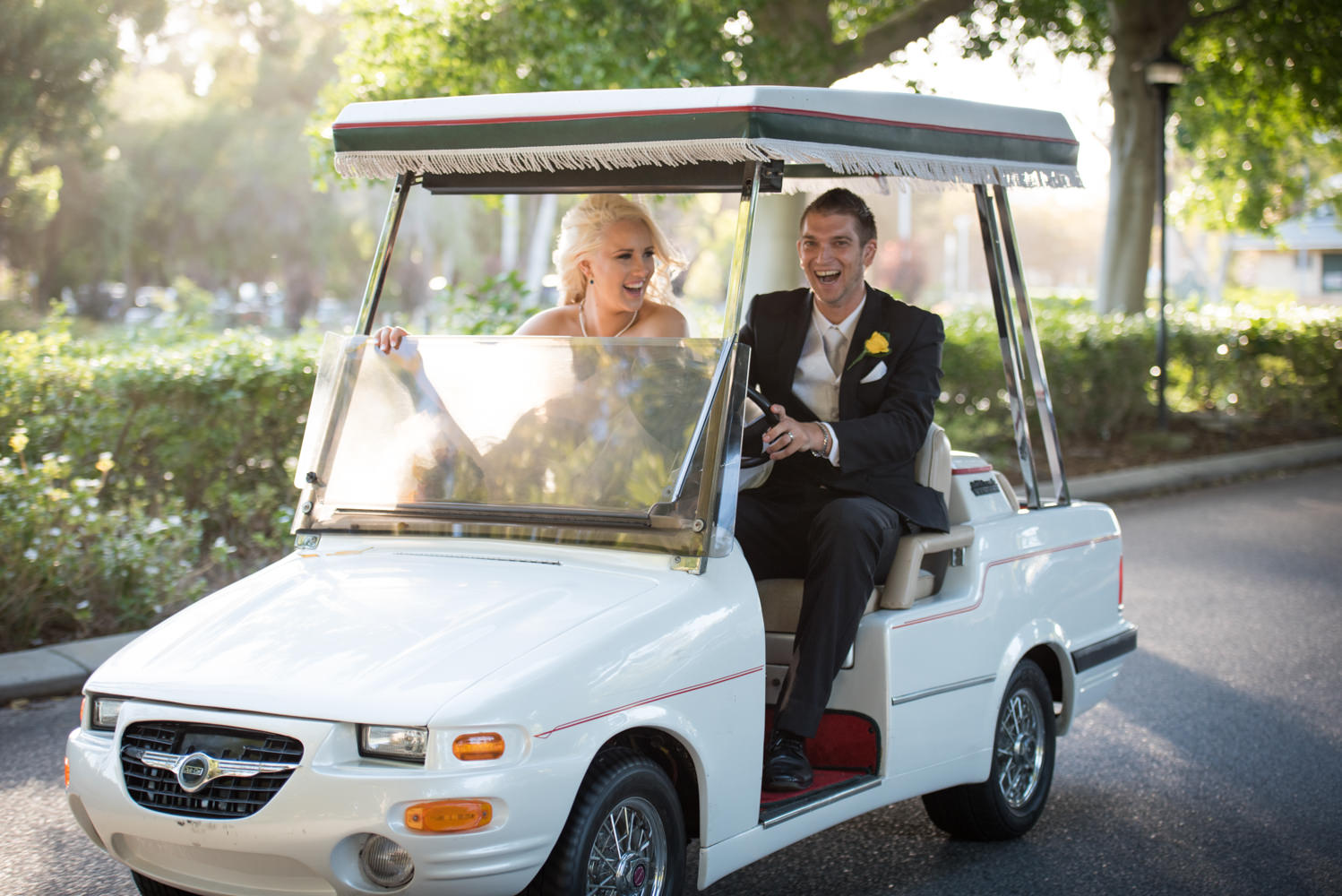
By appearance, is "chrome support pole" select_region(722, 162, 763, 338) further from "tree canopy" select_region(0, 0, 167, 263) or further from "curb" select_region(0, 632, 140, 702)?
"tree canopy" select_region(0, 0, 167, 263)

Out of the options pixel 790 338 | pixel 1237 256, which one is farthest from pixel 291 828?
pixel 1237 256

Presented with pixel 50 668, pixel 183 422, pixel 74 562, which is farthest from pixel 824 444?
pixel 183 422

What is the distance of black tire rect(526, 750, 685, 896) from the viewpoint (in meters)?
2.94

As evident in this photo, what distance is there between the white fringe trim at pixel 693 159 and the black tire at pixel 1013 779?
1.59m

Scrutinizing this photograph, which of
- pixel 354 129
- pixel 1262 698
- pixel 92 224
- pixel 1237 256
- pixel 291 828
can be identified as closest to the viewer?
pixel 291 828

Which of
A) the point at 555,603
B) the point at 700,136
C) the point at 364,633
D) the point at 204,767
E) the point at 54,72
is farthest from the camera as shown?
the point at 54,72

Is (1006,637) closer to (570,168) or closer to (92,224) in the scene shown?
(570,168)

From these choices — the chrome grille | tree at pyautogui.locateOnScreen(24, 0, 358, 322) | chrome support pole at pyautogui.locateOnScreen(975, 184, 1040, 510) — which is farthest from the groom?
tree at pyautogui.locateOnScreen(24, 0, 358, 322)

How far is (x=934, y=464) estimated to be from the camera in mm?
4414

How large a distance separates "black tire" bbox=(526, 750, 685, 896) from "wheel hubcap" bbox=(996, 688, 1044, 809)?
61.4 inches

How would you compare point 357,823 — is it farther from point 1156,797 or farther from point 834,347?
point 1156,797

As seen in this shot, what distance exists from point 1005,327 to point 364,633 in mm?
2534

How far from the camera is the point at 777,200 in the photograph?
963 centimetres

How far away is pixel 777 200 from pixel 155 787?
7.35 m
